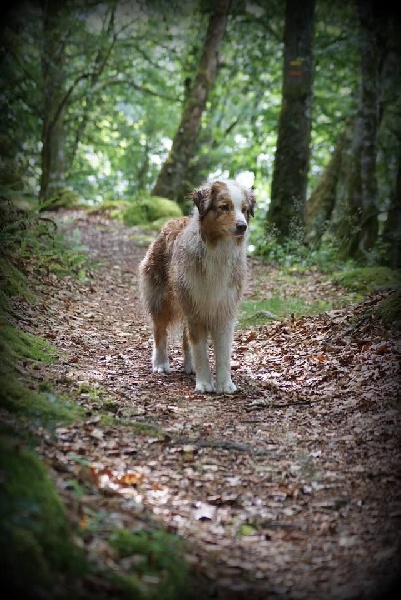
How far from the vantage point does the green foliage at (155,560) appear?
9.50ft

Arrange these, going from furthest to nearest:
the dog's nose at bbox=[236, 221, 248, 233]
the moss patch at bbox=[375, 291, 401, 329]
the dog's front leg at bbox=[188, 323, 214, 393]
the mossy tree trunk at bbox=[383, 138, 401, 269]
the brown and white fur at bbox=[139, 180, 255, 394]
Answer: the mossy tree trunk at bbox=[383, 138, 401, 269]
the moss patch at bbox=[375, 291, 401, 329]
the dog's front leg at bbox=[188, 323, 214, 393]
the brown and white fur at bbox=[139, 180, 255, 394]
the dog's nose at bbox=[236, 221, 248, 233]

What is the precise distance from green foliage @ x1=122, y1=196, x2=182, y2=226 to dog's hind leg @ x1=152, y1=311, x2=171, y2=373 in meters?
11.3

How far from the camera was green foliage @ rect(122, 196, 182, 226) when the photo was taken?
18936 millimetres

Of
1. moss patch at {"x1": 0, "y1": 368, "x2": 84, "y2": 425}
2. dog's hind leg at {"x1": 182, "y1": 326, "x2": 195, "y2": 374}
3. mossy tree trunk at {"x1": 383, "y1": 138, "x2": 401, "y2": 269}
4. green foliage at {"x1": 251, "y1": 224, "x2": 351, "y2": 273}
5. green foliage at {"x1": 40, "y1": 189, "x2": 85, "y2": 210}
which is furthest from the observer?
green foliage at {"x1": 40, "y1": 189, "x2": 85, "y2": 210}

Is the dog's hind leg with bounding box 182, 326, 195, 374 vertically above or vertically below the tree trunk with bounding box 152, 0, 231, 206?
below

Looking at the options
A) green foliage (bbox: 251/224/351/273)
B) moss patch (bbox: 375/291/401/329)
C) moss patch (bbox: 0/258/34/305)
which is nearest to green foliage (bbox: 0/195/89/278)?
moss patch (bbox: 0/258/34/305)

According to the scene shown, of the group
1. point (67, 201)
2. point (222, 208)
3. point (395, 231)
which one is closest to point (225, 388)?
point (222, 208)

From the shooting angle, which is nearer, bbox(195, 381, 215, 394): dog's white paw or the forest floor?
the forest floor

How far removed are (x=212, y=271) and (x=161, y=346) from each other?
4.62 feet

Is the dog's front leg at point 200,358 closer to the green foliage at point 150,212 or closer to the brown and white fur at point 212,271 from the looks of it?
the brown and white fur at point 212,271

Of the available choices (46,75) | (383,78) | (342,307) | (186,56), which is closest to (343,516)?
(342,307)

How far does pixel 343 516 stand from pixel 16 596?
2.27m

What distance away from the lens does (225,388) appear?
6559mm

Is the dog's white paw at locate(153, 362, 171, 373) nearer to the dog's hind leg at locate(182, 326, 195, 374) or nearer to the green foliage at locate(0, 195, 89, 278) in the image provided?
the dog's hind leg at locate(182, 326, 195, 374)
